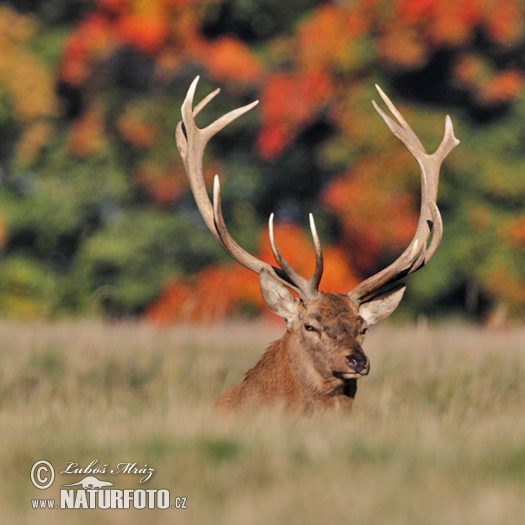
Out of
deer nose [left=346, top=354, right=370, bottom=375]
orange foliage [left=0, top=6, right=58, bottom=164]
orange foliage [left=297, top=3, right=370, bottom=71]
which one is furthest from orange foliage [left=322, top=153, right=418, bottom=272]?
deer nose [left=346, top=354, right=370, bottom=375]

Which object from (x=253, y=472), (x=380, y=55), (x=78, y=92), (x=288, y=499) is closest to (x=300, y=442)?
(x=253, y=472)

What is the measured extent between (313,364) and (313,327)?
0.19m

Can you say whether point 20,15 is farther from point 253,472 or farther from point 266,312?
point 253,472

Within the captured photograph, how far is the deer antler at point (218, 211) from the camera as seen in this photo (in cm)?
568

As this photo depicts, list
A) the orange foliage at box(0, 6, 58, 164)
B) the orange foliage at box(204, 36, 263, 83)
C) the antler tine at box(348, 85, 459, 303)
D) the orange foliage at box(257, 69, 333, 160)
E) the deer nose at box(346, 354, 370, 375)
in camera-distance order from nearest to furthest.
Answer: the deer nose at box(346, 354, 370, 375) → the antler tine at box(348, 85, 459, 303) → the orange foliage at box(0, 6, 58, 164) → the orange foliage at box(257, 69, 333, 160) → the orange foliage at box(204, 36, 263, 83)

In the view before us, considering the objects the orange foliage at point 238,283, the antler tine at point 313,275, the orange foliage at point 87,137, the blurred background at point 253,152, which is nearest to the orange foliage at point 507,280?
the blurred background at point 253,152

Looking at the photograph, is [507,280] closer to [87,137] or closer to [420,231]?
[87,137]

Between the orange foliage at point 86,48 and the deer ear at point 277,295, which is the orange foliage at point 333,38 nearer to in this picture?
the orange foliage at point 86,48

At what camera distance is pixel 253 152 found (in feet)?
60.9

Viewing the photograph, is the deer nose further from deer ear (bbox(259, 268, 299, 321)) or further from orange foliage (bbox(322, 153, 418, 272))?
orange foliage (bbox(322, 153, 418, 272))

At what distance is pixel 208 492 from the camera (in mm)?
3461

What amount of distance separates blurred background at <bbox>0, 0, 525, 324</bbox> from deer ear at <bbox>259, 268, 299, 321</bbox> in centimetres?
1021

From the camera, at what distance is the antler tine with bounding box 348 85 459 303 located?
5.82 meters

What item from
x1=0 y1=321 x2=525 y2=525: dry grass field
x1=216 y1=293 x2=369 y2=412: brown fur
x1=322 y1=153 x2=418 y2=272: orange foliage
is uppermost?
x1=322 y1=153 x2=418 y2=272: orange foliage
